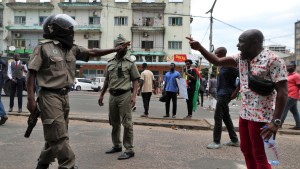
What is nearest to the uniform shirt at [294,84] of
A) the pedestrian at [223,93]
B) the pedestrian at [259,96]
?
the pedestrian at [223,93]

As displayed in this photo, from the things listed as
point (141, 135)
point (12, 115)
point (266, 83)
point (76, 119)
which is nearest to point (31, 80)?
point (266, 83)

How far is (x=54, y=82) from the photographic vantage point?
3.84 m

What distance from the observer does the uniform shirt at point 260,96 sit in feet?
11.4

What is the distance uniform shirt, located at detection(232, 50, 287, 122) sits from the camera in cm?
346

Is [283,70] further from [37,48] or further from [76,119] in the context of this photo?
[76,119]

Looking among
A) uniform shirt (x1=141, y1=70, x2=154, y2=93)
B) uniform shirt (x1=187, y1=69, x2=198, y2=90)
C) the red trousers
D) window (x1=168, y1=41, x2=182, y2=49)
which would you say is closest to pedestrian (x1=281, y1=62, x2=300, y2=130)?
uniform shirt (x1=187, y1=69, x2=198, y2=90)

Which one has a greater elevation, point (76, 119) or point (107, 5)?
point (107, 5)

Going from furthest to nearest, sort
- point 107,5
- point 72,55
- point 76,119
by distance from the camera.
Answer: point 107,5 → point 76,119 → point 72,55

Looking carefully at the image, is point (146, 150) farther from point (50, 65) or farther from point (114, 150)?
point (50, 65)

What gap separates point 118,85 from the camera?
573 centimetres

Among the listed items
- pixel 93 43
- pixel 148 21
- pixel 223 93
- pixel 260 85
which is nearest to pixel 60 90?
pixel 260 85

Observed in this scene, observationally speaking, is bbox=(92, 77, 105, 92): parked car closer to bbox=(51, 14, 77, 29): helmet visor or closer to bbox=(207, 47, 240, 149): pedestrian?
bbox=(207, 47, 240, 149): pedestrian

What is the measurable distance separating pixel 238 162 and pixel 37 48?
139 inches

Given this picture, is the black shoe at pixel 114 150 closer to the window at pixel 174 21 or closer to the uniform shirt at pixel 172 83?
the uniform shirt at pixel 172 83
